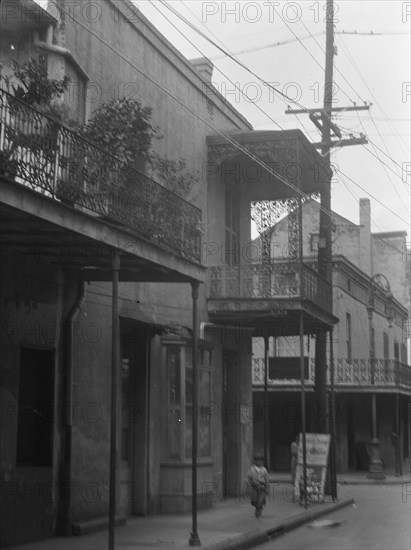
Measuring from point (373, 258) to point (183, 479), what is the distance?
27.8 metres

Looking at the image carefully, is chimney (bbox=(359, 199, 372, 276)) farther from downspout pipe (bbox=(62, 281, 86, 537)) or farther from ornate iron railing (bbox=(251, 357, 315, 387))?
downspout pipe (bbox=(62, 281, 86, 537))

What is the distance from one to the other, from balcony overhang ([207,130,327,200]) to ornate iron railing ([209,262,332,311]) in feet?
5.81

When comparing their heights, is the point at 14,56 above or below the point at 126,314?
above

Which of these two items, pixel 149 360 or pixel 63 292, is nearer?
pixel 63 292

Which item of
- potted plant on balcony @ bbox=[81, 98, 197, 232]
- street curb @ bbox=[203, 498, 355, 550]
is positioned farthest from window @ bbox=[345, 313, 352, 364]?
potted plant on balcony @ bbox=[81, 98, 197, 232]

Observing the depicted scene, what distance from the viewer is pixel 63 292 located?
1273 centimetres

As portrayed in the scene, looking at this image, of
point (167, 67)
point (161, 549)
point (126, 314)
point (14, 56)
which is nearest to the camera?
point (161, 549)

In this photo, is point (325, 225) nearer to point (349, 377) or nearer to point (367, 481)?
point (367, 481)

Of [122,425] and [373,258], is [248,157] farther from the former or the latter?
[373,258]

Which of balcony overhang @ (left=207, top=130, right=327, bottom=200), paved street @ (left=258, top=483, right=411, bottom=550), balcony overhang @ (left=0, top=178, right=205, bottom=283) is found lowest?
paved street @ (left=258, top=483, right=411, bottom=550)

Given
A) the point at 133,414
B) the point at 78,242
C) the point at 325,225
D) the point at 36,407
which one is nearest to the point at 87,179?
the point at 78,242

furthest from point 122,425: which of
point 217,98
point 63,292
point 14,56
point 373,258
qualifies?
point 373,258

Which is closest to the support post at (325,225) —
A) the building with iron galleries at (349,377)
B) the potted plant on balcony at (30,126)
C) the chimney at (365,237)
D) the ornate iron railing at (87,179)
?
the building with iron galleries at (349,377)

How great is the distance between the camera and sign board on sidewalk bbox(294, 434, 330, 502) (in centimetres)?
1883
